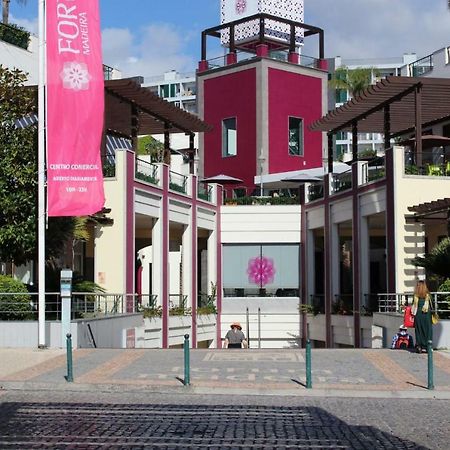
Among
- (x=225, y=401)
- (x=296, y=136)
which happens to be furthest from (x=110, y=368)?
(x=296, y=136)

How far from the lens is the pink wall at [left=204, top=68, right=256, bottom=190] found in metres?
43.6

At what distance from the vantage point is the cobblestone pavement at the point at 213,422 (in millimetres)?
9656

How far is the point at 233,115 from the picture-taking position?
44.4 metres

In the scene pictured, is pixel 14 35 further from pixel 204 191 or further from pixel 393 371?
pixel 393 371

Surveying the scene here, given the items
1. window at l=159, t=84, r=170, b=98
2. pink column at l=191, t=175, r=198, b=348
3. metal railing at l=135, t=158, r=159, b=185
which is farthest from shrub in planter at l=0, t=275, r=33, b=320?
window at l=159, t=84, r=170, b=98

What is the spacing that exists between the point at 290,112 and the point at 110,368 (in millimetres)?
29101

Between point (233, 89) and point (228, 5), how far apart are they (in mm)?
6204

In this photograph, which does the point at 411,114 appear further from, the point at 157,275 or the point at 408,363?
the point at 408,363

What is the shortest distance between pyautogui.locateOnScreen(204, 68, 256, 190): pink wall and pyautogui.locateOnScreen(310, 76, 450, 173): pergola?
284 inches

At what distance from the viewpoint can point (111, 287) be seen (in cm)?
2867

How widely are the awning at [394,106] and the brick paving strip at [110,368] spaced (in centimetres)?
1348

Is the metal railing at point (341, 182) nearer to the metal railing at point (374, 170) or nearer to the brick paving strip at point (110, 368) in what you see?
the metal railing at point (374, 170)

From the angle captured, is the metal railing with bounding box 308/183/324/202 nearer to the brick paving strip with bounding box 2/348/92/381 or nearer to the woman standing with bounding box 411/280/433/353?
the woman standing with bounding box 411/280/433/353

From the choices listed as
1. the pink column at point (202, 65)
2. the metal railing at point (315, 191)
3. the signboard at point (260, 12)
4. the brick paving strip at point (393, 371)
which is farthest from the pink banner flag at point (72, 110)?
the signboard at point (260, 12)
